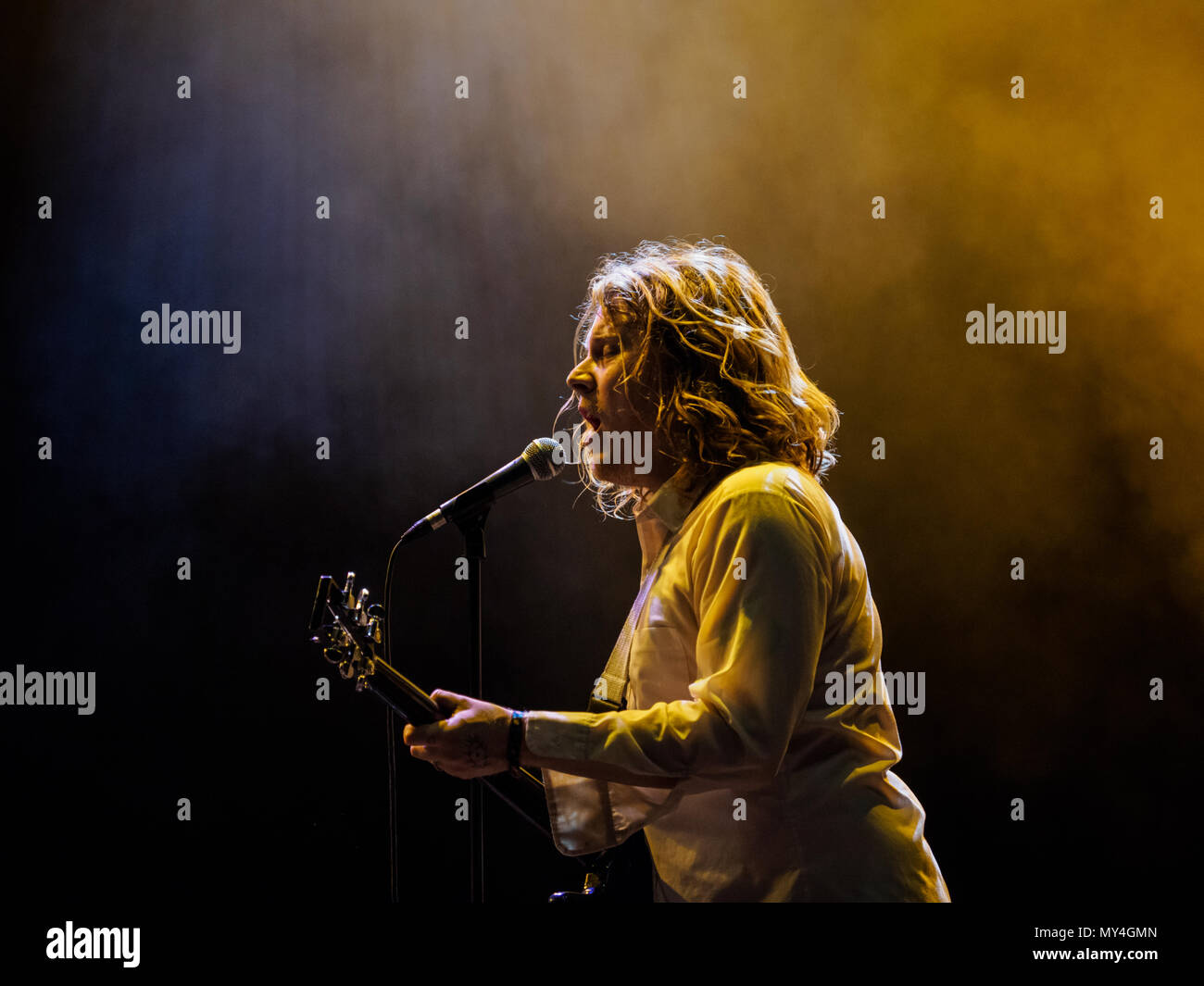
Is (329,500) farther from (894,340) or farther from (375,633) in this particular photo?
(894,340)

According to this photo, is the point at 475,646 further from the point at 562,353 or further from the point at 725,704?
the point at 562,353

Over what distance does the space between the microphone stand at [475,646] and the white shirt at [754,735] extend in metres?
0.41

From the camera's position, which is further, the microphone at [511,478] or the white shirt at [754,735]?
the microphone at [511,478]

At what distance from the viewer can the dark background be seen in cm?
271

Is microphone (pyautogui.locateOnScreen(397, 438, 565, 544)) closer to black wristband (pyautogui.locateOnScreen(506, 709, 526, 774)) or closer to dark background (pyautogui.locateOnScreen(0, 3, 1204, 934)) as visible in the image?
black wristband (pyautogui.locateOnScreen(506, 709, 526, 774))

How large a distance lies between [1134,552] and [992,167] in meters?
1.27

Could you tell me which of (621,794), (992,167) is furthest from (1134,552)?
(621,794)

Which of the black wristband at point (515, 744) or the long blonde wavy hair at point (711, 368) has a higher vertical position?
the long blonde wavy hair at point (711, 368)

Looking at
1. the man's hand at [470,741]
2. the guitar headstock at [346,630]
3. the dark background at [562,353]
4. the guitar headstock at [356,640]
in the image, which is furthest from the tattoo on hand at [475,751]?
the dark background at [562,353]

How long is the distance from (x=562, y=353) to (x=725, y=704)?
5.93 ft

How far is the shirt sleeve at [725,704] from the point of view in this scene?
1238 millimetres

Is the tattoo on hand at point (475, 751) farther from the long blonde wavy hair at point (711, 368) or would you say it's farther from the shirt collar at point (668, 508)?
the long blonde wavy hair at point (711, 368)

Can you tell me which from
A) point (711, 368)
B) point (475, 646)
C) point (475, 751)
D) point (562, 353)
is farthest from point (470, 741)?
point (562, 353)

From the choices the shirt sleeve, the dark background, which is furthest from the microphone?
the dark background
